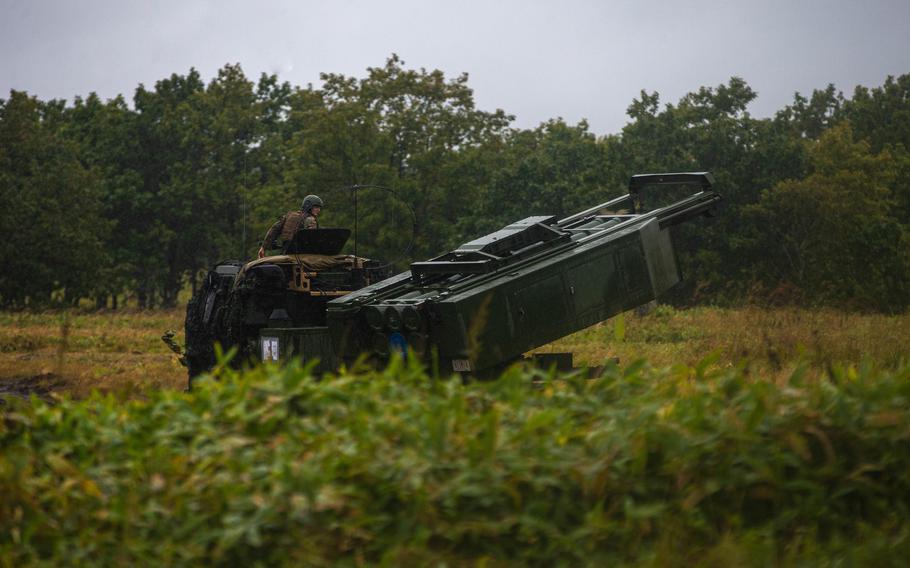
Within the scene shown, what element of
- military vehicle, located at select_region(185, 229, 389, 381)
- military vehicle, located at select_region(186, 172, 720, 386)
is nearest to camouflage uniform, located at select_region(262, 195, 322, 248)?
military vehicle, located at select_region(185, 229, 389, 381)

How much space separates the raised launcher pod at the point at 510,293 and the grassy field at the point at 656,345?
4.44 feet

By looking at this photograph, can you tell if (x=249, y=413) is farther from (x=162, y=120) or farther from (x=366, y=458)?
(x=162, y=120)

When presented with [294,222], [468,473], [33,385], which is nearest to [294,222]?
[294,222]

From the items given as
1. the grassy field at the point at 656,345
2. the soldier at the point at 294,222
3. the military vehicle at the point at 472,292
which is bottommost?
the grassy field at the point at 656,345

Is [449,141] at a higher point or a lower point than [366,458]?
higher

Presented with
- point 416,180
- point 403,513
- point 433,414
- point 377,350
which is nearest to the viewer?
point 403,513

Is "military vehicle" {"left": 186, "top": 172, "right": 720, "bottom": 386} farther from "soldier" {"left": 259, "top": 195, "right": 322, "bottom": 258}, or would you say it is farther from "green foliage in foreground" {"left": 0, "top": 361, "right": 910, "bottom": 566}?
"green foliage in foreground" {"left": 0, "top": 361, "right": 910, "bottom": 566}

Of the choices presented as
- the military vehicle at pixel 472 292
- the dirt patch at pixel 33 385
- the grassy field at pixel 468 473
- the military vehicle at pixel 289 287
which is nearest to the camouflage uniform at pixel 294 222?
the military vehicle at pixel 289 287

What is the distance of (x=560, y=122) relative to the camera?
8025 cm

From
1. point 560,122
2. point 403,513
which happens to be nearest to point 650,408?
point 403,513

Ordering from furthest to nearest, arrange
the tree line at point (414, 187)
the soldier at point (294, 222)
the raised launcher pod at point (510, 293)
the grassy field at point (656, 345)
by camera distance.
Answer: the tree line at point (414, 187) → the grassy field at point (656, 345) → the soldier at point (294, 222) → the raised launcher pod at point (510, 293)

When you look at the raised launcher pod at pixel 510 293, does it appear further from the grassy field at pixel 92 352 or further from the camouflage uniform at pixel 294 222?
the grassy field at pixel 92 352

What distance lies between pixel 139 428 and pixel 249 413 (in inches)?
23.8

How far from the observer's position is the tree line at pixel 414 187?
4453 cm
